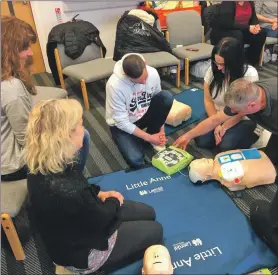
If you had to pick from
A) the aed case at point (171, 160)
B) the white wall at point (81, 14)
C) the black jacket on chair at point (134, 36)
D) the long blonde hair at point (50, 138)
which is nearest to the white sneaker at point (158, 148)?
the aed case at point (171, 160)

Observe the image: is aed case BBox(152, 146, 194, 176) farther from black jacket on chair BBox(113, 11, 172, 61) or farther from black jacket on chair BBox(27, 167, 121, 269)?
black jacket on chair BBox(113, 11, 172, 61)

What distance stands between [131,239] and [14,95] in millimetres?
818

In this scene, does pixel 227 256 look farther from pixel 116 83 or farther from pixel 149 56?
pixel 149 56

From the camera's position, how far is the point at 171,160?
1891mm

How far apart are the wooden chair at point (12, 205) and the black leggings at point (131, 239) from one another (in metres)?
0.43

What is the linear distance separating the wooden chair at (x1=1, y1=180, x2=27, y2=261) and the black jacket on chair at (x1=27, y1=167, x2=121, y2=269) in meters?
0.24

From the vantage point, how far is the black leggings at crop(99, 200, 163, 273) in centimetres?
124

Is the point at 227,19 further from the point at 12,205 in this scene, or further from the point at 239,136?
the point at 12,205

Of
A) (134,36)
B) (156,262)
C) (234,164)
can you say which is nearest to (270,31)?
(134,36)

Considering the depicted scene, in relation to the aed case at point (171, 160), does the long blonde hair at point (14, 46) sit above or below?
above

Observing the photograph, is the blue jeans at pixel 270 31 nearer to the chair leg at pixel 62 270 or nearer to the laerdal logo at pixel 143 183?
the laerdal logo at pixel 143 183

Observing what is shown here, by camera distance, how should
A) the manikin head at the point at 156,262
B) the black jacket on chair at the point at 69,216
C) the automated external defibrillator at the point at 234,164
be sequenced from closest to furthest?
1. the black jacket on chair at the point at 69,216
2. the manikin head at the point at 156,262
3. the automated external defibrillator at the point at 234,164

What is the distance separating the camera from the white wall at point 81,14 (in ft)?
10.5

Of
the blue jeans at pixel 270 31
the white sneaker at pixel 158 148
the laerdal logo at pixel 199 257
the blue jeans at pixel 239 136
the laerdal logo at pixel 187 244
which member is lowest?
the laerdal logo at pixel 199 257
